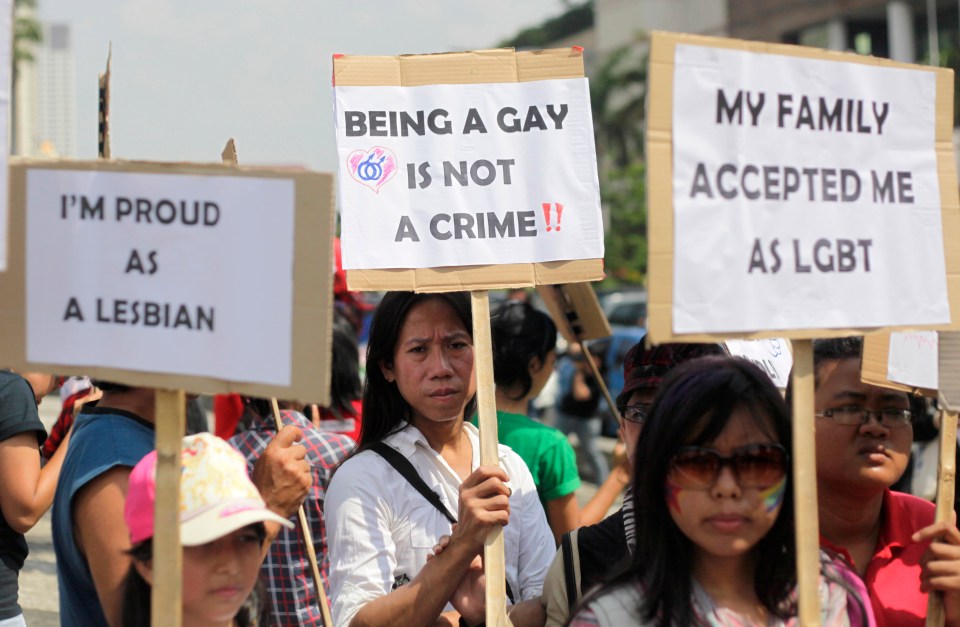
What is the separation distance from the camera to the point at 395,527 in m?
3.37

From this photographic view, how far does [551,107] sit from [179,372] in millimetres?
1449

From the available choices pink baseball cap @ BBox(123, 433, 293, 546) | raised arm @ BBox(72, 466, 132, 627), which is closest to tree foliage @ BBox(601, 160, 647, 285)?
raised arm @ BBox(72, 466, 132, 627)

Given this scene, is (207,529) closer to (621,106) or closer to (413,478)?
(413,478)

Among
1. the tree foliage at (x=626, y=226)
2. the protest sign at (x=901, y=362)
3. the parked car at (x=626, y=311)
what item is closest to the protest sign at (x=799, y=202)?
the protest sign at (x=901, y=362)

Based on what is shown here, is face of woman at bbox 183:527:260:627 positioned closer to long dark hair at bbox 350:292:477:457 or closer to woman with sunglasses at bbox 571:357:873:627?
woman with sunglasses at bbox 571:357:873:627

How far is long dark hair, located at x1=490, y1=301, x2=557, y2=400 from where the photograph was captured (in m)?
5.18

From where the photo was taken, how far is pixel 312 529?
4301 mm

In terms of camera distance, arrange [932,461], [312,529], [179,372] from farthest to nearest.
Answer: [932,461] → [312,529] → [179,372]

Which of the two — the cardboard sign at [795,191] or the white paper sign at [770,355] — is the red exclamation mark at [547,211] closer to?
the white paper sign at [770,355]

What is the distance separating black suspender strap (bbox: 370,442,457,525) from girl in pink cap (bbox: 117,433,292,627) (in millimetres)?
855

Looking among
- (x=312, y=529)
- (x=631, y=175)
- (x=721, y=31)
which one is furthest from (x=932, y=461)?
(x=721, y=31)

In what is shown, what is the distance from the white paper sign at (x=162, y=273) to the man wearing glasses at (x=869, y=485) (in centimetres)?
148

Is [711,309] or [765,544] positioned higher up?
[711,309]

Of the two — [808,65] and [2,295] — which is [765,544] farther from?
[2,295]
